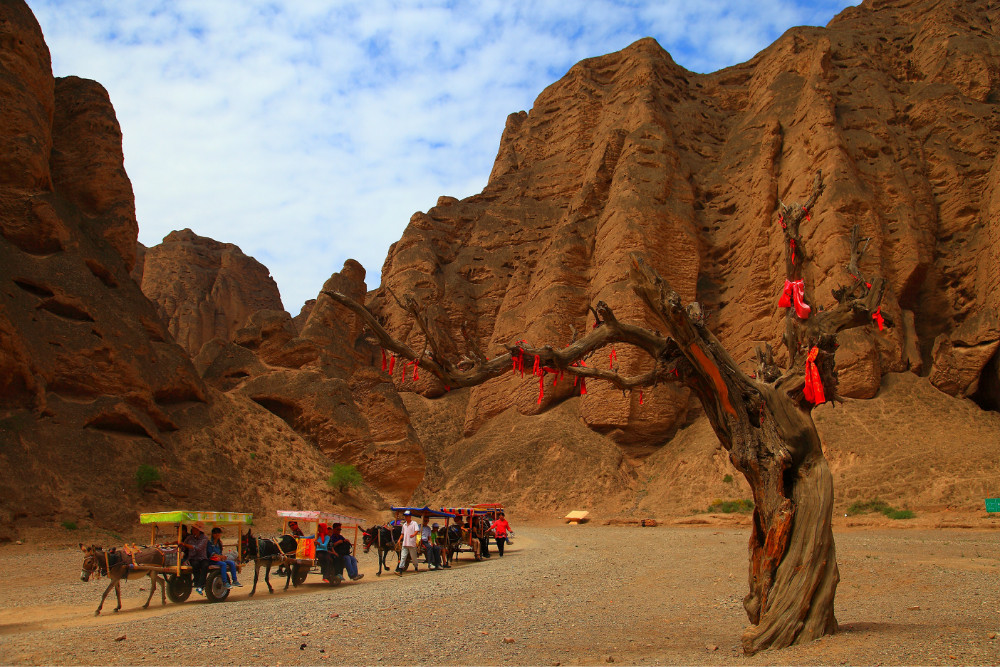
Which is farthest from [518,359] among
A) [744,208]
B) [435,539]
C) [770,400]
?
Answer: [744,208]

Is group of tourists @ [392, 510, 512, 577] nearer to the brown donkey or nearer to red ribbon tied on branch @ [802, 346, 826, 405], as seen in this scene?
the brown donkey

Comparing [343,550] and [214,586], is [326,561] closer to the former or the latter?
[343,550]

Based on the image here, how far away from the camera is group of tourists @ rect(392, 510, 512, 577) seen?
53.4 feet

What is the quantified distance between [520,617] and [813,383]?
490 centimetres

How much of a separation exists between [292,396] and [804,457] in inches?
1264

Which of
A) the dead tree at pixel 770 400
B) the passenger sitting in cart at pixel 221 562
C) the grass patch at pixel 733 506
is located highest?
the dead tree at pixel 770 400

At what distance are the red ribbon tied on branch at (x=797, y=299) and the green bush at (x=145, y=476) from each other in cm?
2234

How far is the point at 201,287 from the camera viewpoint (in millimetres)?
68875

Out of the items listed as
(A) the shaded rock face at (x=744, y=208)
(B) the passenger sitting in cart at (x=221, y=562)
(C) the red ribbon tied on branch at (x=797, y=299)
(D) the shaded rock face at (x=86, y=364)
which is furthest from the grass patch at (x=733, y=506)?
(C) the red ribbon tied on branch at (x=797, y=299)

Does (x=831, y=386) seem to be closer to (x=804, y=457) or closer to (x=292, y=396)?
(x=804, y=457)

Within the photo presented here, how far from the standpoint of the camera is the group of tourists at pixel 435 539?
16266 millimetres

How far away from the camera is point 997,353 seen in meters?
34.1

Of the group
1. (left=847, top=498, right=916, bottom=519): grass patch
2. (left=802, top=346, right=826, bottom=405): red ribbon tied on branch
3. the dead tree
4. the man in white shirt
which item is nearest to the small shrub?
(left=847, top=498, right=916, bottom=519): grass patch

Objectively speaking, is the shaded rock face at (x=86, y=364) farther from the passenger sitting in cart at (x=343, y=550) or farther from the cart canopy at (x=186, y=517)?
the passenger sitting in cart at (x=343, y=550)
